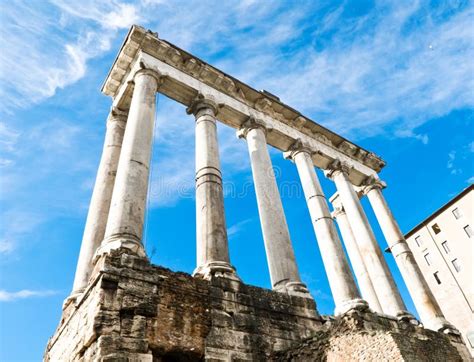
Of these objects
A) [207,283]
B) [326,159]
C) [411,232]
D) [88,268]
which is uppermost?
[411,232]

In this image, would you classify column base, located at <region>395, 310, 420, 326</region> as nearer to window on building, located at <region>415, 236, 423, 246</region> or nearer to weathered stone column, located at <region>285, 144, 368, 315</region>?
weathered stone column, located at <region>285, 144, 368, 315</region>

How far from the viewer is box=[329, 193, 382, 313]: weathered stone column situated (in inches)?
632

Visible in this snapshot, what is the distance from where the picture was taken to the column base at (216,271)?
923 centimetres

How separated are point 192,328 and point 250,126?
32.5ft

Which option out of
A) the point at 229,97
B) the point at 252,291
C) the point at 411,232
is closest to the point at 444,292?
the point at 411,232

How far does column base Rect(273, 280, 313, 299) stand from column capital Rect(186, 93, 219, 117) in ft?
22.3

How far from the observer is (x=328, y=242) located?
1412 centimetres

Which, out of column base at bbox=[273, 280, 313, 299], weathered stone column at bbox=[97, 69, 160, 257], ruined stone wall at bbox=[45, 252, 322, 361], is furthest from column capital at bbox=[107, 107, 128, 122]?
column base at bbox=[273, 280, 313, 299]

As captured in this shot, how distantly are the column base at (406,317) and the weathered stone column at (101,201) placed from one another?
1024cm

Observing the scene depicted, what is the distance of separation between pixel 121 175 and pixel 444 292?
118 feet

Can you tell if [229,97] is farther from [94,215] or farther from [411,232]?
[411,232]

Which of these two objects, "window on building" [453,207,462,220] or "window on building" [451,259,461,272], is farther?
"window on building" [453,207,462,220]

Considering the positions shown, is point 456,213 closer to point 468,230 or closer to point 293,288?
point 468,230

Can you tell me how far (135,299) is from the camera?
24.0ft
